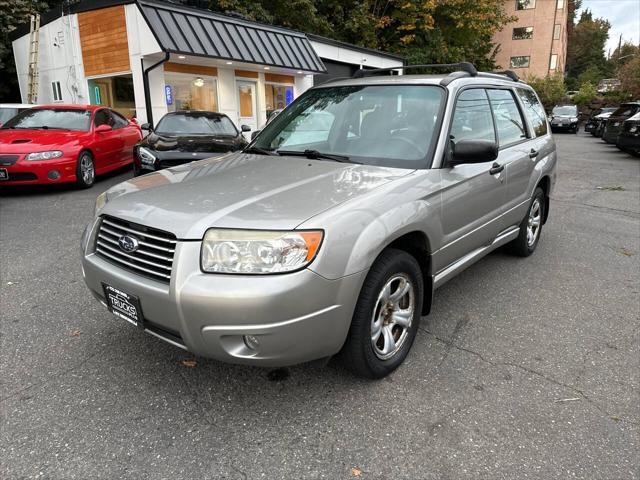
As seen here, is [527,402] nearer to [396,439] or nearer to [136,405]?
[396,439]

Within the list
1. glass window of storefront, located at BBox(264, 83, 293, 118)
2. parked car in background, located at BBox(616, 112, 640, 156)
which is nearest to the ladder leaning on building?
glass window of storefront, located at BBox(264, 83, 293, 118)

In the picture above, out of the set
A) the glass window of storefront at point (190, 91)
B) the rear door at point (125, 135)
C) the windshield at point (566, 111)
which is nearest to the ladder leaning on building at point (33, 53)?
the glass window of storefront at point (190, 91)

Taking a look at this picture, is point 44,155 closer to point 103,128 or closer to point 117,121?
point 103,128

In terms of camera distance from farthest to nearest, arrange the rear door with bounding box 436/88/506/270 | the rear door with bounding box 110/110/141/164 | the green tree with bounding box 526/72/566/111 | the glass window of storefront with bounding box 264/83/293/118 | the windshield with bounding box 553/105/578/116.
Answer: the green tree with bounding box 526/72/566/111
the windshield with bounding box 553/105/578/116
the glass window of storefront with bounding box 264/83/293/118
the rear door with bounding box 110/110/141/164
the rear door with bounding box 436/88/506/270

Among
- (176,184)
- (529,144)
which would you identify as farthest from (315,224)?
(529,144)

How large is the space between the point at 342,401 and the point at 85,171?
7.39m

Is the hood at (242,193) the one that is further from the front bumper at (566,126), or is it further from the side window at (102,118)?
the front bumper at (566,126)

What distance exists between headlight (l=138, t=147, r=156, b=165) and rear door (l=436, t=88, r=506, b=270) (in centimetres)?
528

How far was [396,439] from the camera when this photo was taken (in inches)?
91.4

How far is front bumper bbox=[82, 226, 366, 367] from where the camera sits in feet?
6.90

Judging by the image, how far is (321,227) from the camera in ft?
7.27

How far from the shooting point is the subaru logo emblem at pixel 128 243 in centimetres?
243

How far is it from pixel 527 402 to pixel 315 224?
61.2 inches

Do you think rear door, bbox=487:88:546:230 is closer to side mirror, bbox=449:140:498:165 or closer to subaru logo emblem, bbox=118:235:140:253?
side mirror, bbox=449:140:498:165
